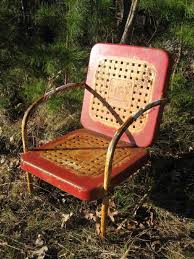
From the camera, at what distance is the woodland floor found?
7.44 feet

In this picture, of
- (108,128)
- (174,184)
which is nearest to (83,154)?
(108,128)

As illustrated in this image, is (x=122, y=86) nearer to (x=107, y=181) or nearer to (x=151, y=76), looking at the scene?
(x=151, y=76)

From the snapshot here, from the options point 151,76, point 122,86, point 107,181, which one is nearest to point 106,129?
point 122,86

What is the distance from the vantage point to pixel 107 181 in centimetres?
197

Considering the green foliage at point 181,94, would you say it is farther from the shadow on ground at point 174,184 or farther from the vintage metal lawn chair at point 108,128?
the vintage metal lawn chair at point 108,128

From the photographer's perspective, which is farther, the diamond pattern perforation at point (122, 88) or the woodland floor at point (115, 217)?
the diamond pattern perforation at point (122, 88)

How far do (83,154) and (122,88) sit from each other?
0.54 metres

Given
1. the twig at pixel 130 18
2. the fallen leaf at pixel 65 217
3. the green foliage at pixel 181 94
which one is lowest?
the fallen leaf at pixel 65 217

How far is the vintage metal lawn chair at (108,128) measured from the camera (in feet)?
6.67

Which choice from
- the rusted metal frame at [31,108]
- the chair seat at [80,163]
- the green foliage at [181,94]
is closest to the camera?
the chair seat at [80,163]

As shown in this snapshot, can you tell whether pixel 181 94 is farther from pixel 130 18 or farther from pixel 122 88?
pixel 122 88

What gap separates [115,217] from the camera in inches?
99.7

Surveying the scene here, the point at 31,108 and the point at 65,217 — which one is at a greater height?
the point at 31,108

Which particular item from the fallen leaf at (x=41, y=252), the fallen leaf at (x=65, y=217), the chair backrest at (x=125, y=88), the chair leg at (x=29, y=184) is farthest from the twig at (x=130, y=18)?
the fallen leaf at (x=41, y=252)
